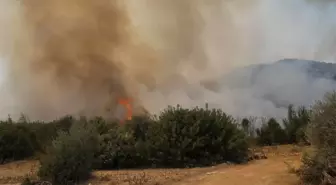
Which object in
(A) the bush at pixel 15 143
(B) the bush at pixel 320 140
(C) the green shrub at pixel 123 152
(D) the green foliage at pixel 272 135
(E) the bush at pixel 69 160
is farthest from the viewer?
(D) the green foliage at pixel 272 135

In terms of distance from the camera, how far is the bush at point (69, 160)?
13516 millimetres

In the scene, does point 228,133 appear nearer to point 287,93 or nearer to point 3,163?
point 3,163

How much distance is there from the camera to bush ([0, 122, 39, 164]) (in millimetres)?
21203

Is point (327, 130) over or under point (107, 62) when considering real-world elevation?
under

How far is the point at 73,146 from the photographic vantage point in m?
14.1

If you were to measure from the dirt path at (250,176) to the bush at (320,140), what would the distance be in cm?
47

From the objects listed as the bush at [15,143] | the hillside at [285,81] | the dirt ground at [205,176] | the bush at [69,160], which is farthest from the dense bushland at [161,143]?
the hillside at [285,81]

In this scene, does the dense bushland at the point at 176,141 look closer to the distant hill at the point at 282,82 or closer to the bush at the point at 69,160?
the bush at the point at 69,160

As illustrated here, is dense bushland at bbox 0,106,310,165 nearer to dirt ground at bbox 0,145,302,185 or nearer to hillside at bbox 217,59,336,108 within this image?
dirt ground at bbox 0,145,302,185

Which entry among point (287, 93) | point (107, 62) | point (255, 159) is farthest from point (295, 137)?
point (287, 93)

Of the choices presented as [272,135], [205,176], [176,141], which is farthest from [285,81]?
[205,176]

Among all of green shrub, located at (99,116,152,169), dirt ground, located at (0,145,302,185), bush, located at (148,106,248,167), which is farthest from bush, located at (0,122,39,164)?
bush, located at (148,106,248,167)

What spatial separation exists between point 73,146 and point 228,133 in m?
5.49

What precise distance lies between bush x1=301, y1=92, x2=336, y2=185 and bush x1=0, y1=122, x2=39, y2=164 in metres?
13.7
